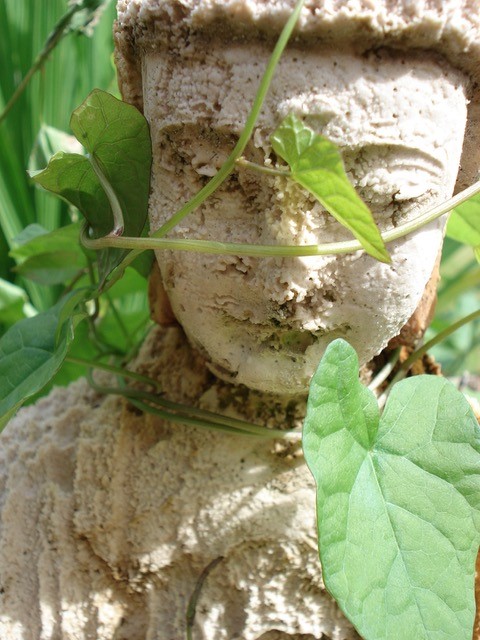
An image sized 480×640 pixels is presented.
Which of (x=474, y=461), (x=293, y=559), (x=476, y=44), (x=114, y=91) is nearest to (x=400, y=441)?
(x=474, y=461)

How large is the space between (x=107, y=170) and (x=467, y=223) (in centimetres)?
41

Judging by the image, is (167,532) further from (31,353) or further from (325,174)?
(325,174)

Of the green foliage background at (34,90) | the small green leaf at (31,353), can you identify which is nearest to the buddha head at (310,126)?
the small green leaf at (31,353)

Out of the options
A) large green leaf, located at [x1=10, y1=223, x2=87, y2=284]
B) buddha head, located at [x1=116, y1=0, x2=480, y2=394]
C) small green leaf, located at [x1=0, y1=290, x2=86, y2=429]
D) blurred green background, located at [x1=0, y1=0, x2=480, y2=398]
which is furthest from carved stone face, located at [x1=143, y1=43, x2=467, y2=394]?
blurred green background, located at [x1=0, y1=0, x2=480, y2=398]

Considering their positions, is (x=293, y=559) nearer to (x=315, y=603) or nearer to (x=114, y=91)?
(x=315, y=603)

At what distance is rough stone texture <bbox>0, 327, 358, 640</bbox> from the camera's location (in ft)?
2.39

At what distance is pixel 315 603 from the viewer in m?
0.73

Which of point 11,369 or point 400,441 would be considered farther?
point 11,369

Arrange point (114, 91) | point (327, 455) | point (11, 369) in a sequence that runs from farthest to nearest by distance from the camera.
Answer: point (114, 91)
point (11, 369)
point (327, 455)

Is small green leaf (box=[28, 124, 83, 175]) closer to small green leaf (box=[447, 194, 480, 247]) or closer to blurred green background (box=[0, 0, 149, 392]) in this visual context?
blurred green background (box=[0, 0, 149, 392])

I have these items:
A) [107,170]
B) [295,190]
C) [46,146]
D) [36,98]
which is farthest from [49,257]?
[36,98]

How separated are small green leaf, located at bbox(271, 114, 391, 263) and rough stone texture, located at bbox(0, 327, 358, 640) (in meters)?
0.32

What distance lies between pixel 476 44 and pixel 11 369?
1.74 feet

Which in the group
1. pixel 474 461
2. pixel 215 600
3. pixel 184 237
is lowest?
pixel 215 600
